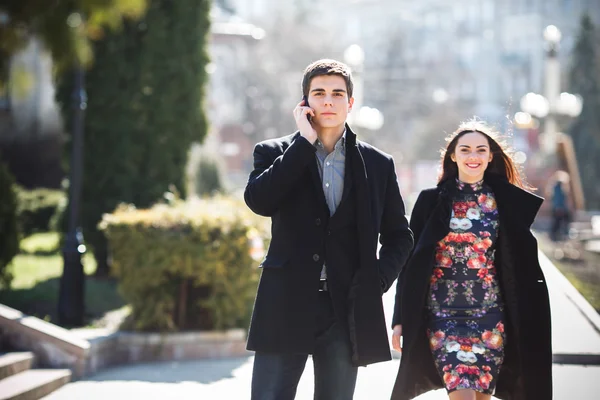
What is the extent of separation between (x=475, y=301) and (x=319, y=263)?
1323mm

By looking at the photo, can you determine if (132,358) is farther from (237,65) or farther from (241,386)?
(237,65)

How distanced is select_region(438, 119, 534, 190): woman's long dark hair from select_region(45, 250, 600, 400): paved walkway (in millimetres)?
2342

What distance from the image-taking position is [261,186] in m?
4.03

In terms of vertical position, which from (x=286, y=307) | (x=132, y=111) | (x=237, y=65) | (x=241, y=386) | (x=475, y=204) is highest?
(x=237, y=65)

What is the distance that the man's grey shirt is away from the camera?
4.18m

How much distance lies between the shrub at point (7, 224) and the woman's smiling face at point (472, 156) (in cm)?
646

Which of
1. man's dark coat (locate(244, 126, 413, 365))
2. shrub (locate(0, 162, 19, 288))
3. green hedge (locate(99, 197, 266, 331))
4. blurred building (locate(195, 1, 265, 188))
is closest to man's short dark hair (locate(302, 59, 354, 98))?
man's dark coat (locate(244, 126, 413, 365))

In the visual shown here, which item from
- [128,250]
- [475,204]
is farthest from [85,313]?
[475,204]

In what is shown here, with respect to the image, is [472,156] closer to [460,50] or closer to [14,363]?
[14,363]

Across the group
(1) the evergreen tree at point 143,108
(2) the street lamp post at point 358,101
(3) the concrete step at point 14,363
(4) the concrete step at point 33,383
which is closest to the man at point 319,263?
(4) the concrete step at point 33,383

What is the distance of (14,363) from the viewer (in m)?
7.86

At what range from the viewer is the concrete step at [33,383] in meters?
7.11

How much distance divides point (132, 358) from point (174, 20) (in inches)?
237

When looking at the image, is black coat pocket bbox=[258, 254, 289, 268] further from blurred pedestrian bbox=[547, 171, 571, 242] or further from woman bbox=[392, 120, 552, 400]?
blurred pedestrian bbox=[547, 171, 571, 242]
